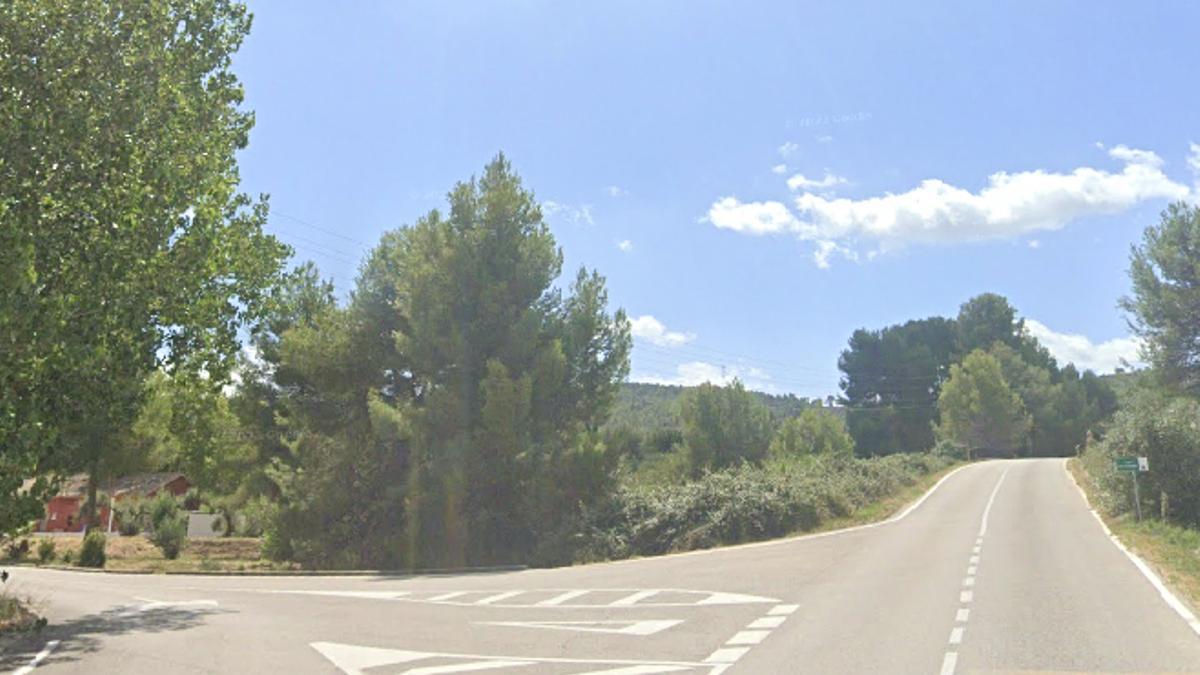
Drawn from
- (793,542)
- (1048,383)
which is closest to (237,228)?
(793,542)

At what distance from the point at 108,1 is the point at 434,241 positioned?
19.9 meters

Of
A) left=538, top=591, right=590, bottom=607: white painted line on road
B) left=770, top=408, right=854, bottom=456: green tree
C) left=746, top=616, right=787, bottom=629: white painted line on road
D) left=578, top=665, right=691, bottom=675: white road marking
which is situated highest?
left=770, top=408, right=854, bottom=456: green tree

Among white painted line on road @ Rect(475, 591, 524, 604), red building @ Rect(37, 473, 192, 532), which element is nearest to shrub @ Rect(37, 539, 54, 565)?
red building @ Rect(37, 473, 192, 532)

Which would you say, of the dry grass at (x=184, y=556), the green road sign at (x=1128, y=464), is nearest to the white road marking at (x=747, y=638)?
the green road sign at (x=1128, y=464)

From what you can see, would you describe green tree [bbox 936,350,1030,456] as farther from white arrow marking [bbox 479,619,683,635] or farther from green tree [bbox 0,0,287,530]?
green tree [bbox 0,0,287,530]

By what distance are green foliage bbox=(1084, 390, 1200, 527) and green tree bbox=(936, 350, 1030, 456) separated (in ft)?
179

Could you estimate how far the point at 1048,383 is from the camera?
101250 mm

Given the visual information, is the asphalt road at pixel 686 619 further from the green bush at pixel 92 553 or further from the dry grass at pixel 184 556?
the green bush at pixel 92 553

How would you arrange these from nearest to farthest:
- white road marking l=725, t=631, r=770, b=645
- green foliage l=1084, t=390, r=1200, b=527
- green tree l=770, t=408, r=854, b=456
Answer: white road marking l=725, t=631, r=770, b=645 < green foliage l=1084, t=390, r=1200, b=527 < green tree l=770, t=408, r=854, b=456

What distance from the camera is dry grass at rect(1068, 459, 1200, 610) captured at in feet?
49.5

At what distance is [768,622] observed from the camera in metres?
12.1

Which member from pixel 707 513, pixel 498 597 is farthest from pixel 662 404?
pixel 498 597

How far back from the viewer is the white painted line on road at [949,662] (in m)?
8.80

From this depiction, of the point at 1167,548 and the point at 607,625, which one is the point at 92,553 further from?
the point at 1167,548
